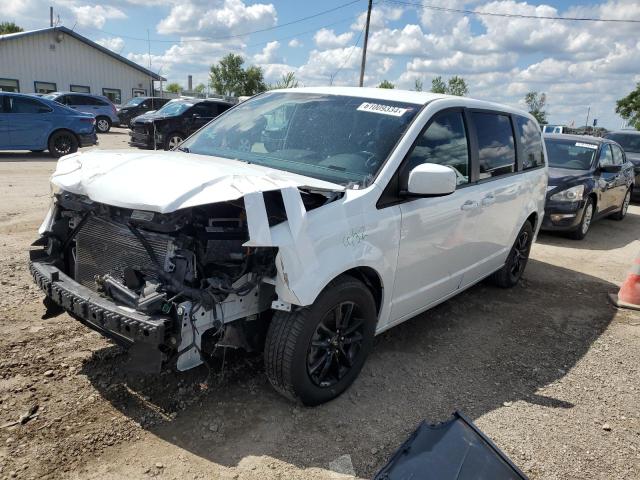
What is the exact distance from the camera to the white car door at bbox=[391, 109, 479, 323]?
3490 millimetres

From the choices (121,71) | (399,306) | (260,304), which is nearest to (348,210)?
(260,304)

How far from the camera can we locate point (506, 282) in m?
5.71

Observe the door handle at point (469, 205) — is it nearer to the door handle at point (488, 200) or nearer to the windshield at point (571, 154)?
the door handle at point (488, 200)

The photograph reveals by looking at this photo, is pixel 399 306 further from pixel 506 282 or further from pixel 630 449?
pixel 506 282

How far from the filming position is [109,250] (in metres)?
3.10

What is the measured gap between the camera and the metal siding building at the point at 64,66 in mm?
30188

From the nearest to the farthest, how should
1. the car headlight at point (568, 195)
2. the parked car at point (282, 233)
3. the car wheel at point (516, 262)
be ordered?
the parked car at point (282, 233) < the car wheel at point (516, 262) < the car headlight at point (568, 195)

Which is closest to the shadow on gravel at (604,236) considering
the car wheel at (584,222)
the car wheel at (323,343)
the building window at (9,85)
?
the car wheel at (584,222)

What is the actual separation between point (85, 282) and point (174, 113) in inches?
542

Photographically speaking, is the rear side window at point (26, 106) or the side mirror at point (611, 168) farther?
the rear side window at point (26, 106)

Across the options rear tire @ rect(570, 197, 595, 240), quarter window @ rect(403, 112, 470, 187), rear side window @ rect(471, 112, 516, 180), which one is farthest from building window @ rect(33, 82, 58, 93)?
quarter window @ rect(403, 112, 470, 187)

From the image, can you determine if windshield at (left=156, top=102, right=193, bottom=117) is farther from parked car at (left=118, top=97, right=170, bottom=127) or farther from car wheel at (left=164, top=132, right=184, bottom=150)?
parked car at (left=118, top=97, right=170, bottom=127)

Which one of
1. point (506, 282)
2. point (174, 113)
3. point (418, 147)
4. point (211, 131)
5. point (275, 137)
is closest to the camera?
point (418, 147)

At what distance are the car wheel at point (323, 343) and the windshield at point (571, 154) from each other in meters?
7.37
